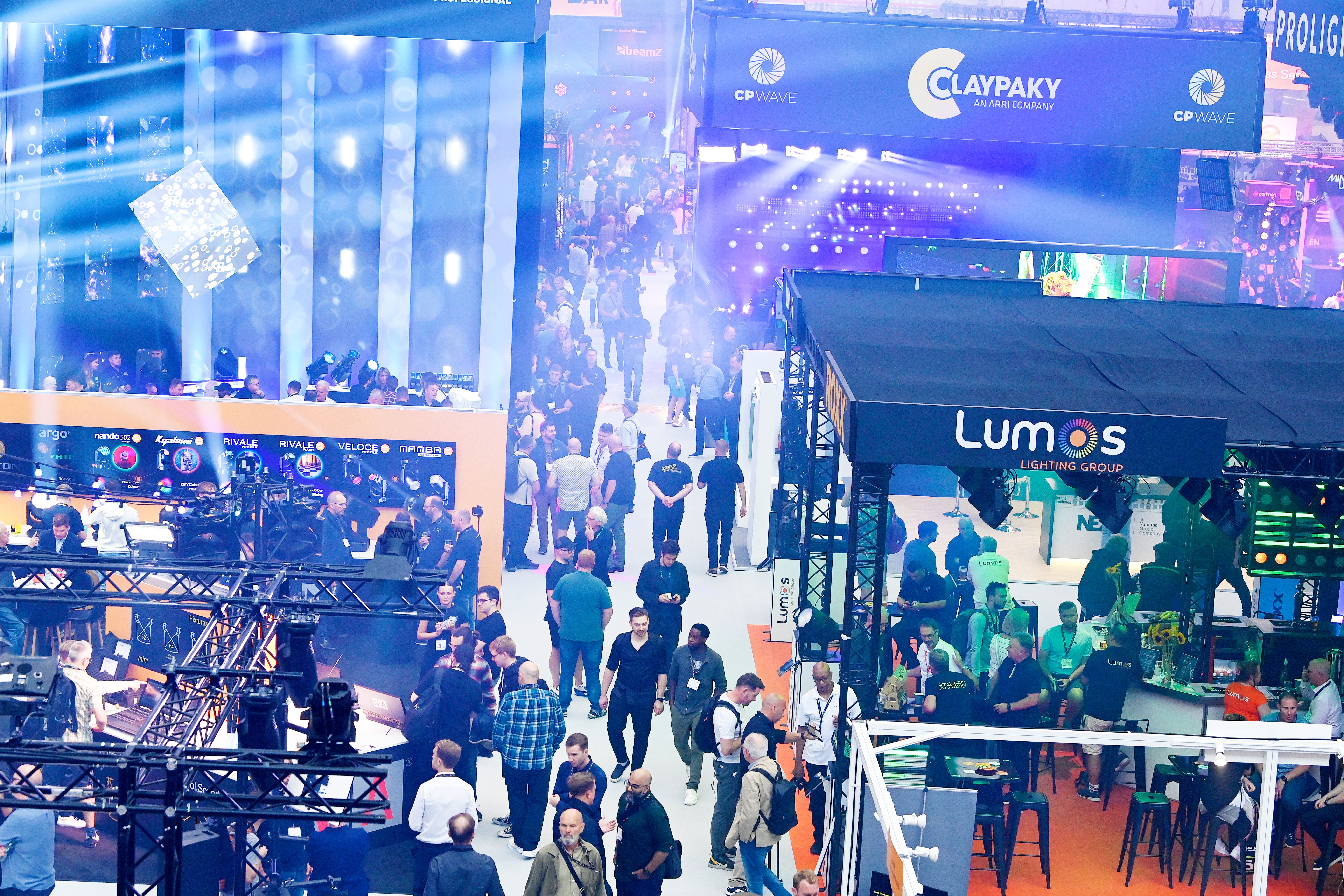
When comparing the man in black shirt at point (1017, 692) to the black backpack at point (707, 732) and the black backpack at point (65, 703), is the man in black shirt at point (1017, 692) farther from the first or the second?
the black backpack at point (65, 703)

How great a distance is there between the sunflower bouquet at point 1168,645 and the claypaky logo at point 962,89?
384 inches

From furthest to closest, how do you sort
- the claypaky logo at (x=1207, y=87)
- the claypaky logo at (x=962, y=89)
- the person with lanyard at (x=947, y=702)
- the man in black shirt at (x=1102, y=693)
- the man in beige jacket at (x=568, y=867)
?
the claypaky logo at (x=1207, y=87) → the claypaky logo at (x=962, y=89) → the man in black shirt at (x=1102, y=693) → the person with lanyard at (x=947, y=702) → the man in beige jacket at (x=568, y=867)

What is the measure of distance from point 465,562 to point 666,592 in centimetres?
199

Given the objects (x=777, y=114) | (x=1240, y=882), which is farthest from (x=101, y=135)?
(x=1240, y=882)

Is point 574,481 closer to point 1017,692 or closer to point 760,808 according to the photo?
point 1017,692

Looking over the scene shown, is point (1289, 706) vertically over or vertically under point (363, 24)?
under

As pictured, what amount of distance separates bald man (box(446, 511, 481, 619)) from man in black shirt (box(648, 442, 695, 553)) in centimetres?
239

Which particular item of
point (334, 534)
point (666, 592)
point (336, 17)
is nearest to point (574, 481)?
point (334, 534)

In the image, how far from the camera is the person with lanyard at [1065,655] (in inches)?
444

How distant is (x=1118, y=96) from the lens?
19328 millimetres

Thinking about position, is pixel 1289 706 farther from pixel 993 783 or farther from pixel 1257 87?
pixel 1257 87

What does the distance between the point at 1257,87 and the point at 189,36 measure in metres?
14.2

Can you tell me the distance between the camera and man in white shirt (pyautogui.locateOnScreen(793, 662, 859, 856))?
9.68 meters

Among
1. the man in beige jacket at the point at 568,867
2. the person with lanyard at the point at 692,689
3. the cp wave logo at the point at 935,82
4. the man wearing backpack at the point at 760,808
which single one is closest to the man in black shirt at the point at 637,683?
the person with lanyard at the point at 692,689
